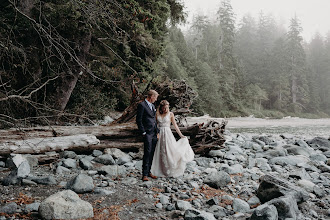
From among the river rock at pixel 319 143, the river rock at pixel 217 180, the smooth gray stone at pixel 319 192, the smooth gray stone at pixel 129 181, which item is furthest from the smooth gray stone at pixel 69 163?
the river rock at pixel 319 143

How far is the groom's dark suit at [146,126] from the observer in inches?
192

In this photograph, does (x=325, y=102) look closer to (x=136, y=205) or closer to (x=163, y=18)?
(x=163, y=18)

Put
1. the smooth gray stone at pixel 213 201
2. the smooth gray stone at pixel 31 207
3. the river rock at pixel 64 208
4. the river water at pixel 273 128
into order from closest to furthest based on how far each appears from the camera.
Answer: the river rock at pixel 64 208 → the smooth gray stone at pixel 31 207 → the smooth gray stone at pixel 213 201 → the river water at pixel 273 128

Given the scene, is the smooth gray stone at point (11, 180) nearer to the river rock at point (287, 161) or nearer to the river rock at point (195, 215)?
the river rock at point (195, 215)

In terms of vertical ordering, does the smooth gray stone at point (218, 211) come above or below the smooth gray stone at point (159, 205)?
below

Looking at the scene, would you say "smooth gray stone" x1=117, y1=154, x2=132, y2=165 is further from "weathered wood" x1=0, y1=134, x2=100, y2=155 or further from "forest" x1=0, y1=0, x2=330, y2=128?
"forest" x1=0, y1=0, x2=330, y2=128

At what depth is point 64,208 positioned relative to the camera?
2.92 m

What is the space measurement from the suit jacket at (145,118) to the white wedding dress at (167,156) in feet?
1.49

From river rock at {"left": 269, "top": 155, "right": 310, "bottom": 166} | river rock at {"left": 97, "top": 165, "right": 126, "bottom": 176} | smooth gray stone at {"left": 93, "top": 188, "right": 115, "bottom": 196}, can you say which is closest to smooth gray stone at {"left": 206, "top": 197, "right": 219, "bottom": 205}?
smooth gray stone at {"left": 93, "top": 188, "right": 115, "bottom": 196}

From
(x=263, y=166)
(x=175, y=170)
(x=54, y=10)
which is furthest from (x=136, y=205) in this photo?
(x=54, y=10)

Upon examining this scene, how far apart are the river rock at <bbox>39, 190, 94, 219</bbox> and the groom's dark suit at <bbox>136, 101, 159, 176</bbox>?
6.23ft

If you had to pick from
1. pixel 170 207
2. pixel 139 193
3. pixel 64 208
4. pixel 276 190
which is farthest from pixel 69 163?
pixel 276 190

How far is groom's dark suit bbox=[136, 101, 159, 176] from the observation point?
488 centimetres

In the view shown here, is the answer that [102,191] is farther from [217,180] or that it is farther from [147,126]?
→ [217,180]
